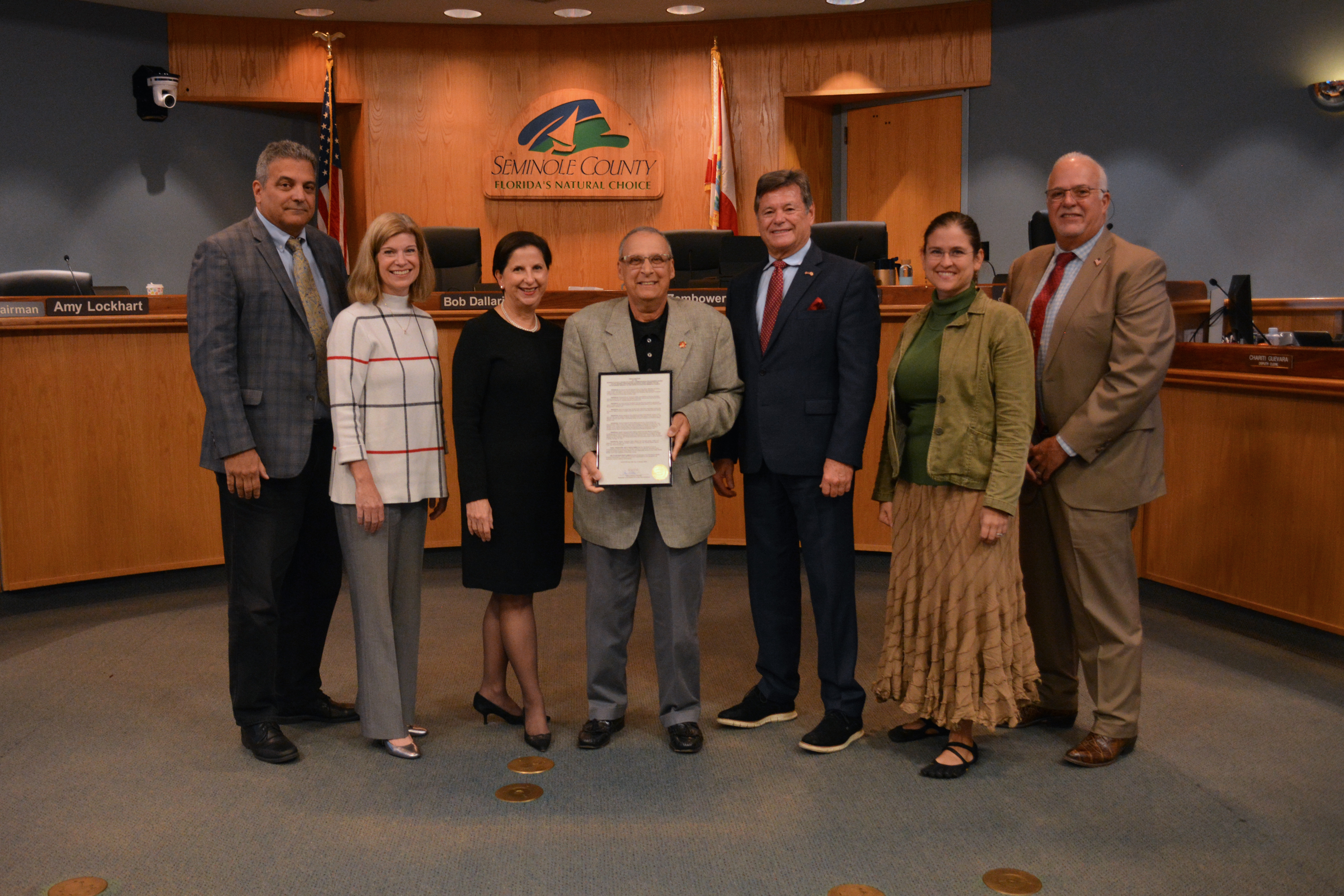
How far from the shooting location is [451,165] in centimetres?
820

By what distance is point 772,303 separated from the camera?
3004 millimetres

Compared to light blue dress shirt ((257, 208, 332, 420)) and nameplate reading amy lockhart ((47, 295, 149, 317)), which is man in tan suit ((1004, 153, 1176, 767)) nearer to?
light blue dress shirt ((257, 208, 332, 420))

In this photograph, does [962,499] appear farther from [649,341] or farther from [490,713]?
[490,713]

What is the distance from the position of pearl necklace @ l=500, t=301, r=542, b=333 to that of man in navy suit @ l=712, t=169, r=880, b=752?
58 centimetres

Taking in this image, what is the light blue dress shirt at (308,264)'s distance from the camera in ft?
9.73

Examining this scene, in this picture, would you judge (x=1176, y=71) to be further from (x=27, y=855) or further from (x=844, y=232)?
(x=27, y=855)

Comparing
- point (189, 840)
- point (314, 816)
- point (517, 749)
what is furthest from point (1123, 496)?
point (189, 840)

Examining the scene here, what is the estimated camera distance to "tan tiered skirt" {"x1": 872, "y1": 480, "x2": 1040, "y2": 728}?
9.07 ft

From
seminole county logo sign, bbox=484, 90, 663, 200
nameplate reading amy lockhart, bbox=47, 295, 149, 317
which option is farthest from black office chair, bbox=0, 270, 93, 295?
seminole county logo sign, bbox=484, 90, 663, 200

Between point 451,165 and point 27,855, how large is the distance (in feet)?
21.8

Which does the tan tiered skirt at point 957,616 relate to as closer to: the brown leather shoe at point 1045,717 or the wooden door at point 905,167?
the brown leather shoe at point 1045,717

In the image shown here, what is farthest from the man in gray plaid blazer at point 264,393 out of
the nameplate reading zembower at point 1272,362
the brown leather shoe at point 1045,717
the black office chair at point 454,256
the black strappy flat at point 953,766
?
the nameplate reading zembower at point 1272,362

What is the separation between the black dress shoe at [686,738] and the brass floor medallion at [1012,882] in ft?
3.16

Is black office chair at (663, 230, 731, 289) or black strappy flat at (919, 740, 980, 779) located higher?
black office chair at (663, 230, 731, 289)
